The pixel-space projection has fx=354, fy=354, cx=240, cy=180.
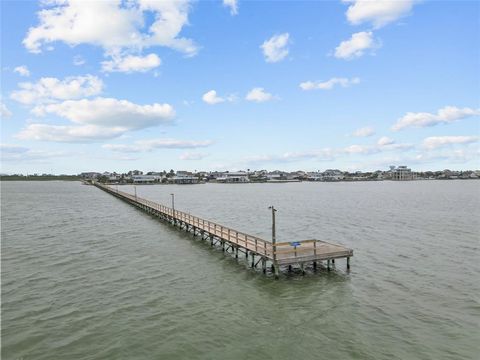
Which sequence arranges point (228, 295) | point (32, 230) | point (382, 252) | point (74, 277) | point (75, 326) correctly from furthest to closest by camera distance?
point (32, 230)
point (382, 252)
point (74, 277)
point (228, 295)
point (75, 326)

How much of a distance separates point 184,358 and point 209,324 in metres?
2.73

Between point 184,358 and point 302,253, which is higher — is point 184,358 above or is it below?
below

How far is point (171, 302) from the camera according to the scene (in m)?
17.8

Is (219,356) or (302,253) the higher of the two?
(302,253)

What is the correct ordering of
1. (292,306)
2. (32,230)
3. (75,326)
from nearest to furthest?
(75,326) < (292,306) < (32,230)

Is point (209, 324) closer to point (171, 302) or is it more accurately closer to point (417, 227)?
point (171, 302)

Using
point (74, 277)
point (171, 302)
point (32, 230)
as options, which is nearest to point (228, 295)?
point (171, 302)

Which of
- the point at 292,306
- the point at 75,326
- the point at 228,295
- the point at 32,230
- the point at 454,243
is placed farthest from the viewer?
the point at 32,230

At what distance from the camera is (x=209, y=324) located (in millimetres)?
15266

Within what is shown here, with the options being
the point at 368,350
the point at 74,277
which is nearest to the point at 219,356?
the point at 368,350

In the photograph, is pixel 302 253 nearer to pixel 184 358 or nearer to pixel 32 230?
pixel 184 358

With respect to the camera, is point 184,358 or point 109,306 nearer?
point 184,358

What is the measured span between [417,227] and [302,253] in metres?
25.3

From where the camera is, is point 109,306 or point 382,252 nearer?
point 109,306
